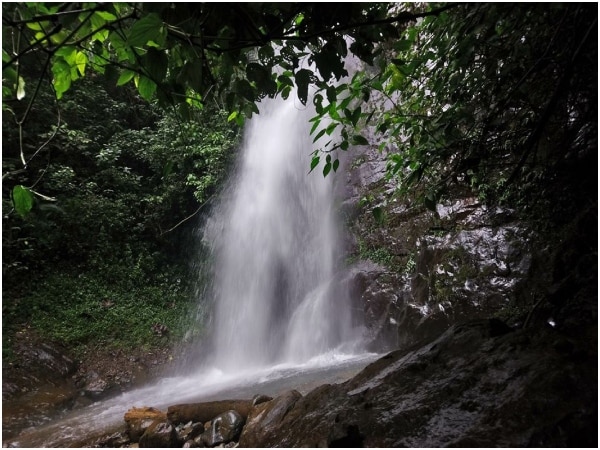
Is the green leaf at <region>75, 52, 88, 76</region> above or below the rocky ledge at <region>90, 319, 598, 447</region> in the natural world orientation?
above

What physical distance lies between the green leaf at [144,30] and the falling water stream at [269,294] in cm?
480

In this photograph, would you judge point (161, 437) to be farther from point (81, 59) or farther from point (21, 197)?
point (81, 59)

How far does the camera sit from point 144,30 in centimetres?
122

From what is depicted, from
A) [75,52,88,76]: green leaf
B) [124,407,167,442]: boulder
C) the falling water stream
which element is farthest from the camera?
the falling water stream

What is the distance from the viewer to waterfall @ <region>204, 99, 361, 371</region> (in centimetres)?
801

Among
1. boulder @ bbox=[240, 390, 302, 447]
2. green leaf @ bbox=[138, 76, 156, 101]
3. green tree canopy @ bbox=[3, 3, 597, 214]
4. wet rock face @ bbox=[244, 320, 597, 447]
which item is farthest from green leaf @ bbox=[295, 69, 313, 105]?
boulder @ bbox=[240, 390, 302, 447]

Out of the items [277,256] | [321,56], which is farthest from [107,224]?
[321,56]

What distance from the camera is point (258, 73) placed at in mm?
1634

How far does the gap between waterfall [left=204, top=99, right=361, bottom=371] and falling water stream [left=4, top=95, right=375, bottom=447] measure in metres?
0.03

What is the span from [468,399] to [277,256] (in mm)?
8896

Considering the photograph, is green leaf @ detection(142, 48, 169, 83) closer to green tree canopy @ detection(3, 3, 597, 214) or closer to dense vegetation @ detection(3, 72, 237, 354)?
green tree canopy @ detection(3, 3, 597, 214)

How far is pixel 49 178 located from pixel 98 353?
465cm

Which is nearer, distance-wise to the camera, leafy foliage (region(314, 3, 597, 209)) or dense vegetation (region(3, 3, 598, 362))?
dense vegetation (region(3, 3, 598, 362))

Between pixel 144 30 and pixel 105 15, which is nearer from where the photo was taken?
pixel 144 30
